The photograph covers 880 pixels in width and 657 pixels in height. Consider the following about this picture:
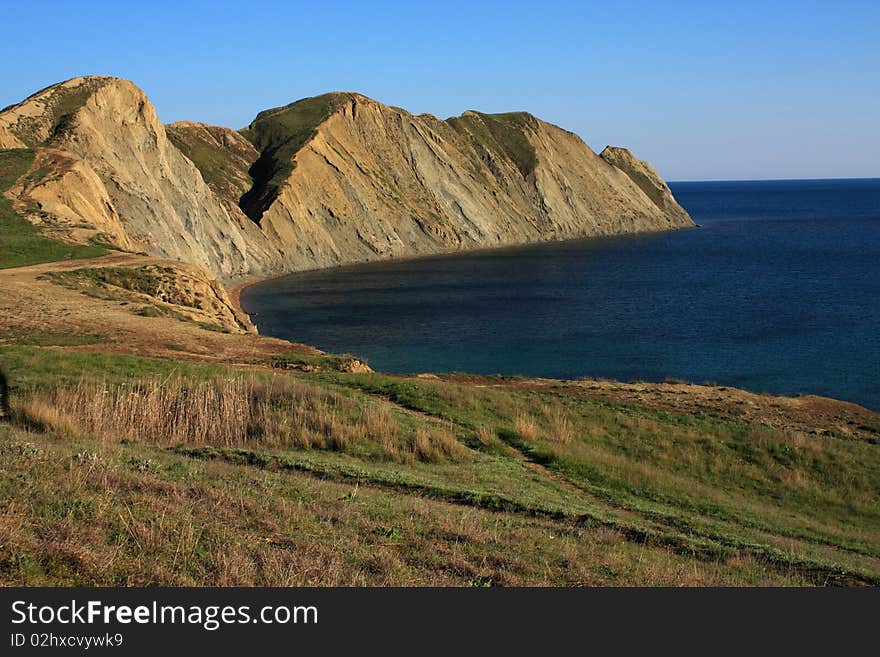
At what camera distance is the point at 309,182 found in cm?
9694

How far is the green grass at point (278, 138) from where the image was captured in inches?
3713

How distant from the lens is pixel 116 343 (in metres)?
26.0

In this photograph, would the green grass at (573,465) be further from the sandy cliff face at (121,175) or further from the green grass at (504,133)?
the green grass at (504,133)

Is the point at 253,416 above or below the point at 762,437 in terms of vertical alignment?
above

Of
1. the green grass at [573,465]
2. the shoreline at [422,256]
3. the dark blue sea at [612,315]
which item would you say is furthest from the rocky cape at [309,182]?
the green grass at [573,465]

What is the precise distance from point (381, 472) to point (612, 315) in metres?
43.2

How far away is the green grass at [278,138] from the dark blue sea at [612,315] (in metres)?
13.9

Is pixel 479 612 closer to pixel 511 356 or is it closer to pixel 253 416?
pixel 253 416

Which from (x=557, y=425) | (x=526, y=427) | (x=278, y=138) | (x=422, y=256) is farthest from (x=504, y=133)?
(x=526, y=427)

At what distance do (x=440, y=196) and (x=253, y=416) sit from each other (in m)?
97.0

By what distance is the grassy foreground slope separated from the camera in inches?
361

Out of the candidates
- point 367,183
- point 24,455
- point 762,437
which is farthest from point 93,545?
point 367,183

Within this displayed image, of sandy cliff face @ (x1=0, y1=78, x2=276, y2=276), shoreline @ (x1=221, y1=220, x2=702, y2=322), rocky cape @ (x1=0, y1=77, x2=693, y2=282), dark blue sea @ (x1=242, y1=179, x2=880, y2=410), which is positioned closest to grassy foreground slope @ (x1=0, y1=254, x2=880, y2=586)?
dark blue sea @ (x1=242, y1=179, x2=880, y2=410)

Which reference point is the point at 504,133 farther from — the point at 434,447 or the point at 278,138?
the point at 434,447
